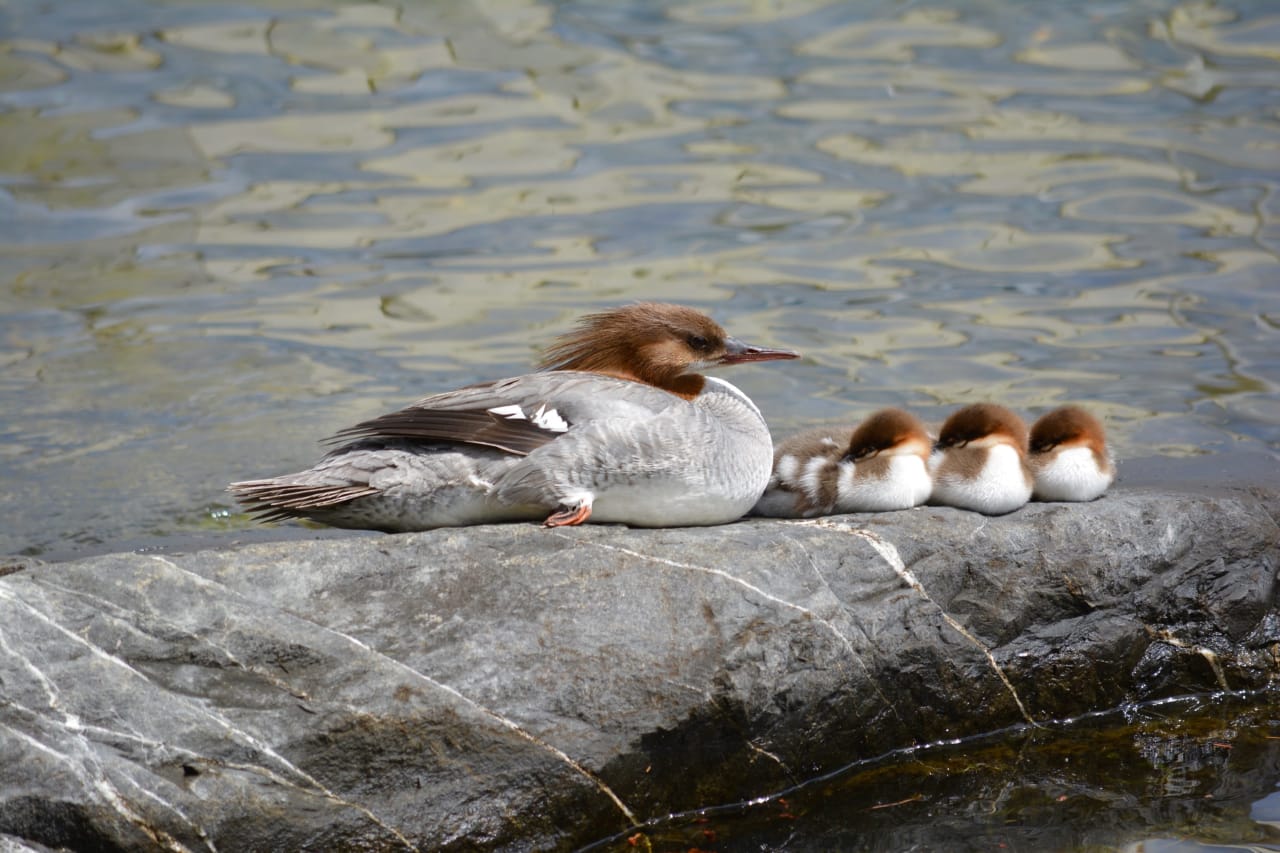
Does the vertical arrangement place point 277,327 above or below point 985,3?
below

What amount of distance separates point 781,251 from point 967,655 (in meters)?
5.91

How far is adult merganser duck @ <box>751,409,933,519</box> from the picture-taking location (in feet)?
16.8

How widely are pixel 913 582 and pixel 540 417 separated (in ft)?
4.42

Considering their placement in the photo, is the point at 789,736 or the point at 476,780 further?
the point at 789,736

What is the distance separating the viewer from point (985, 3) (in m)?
14.4

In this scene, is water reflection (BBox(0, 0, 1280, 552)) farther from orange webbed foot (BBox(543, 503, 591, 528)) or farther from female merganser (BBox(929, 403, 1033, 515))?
female merganser (BBox(929, 403, 1033, 515))

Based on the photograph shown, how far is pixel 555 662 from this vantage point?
13.9 feet

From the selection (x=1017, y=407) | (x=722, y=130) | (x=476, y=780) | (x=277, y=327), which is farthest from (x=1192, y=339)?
(x=476, y=780)

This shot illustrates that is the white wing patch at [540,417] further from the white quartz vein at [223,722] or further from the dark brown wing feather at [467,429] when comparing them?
the white quartz vein at [223,722]

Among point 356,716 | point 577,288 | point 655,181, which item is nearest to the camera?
point 356,716

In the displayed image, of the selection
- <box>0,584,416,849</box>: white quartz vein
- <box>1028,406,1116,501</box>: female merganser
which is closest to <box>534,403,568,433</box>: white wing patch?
<box>0,584,416,849</box>: white quartz vein

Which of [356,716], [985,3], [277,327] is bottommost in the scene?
[277,327]

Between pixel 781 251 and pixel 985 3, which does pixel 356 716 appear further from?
pixel 985 3

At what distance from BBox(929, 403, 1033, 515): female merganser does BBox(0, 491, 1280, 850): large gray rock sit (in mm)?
120
